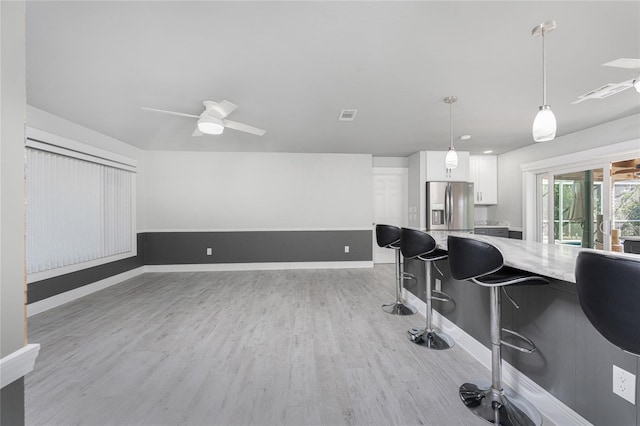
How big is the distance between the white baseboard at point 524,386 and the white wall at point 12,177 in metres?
2.55

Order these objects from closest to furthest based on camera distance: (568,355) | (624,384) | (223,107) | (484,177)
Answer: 1. (624,384)
2. (568,355)
3. (223,107)
4. (484,177)

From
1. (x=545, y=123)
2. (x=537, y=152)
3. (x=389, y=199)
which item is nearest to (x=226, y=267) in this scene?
(x=389, y=199)

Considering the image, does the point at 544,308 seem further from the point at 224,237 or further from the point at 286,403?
the point at 224,237

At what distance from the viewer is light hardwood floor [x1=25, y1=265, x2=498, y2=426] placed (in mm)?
1622

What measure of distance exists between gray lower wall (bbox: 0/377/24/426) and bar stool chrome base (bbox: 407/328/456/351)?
98.8 inches

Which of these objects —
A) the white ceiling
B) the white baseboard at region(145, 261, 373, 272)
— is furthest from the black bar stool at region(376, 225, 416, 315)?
the white baseboard at region(145, 261, 373, 272)

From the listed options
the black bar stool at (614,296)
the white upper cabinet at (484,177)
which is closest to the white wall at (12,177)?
the black bar stool at (614,296)

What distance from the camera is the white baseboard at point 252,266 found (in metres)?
5.41

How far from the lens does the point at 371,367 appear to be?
2.08 meters

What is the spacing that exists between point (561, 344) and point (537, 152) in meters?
4.70

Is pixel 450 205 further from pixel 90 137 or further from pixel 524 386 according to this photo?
pixel 90 137

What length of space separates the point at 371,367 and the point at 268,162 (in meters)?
4.50

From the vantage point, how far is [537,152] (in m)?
4.92

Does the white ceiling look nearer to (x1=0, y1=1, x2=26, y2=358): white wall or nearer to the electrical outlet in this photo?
(x1=0, y1=1, x2=26, y2=358): white wall
